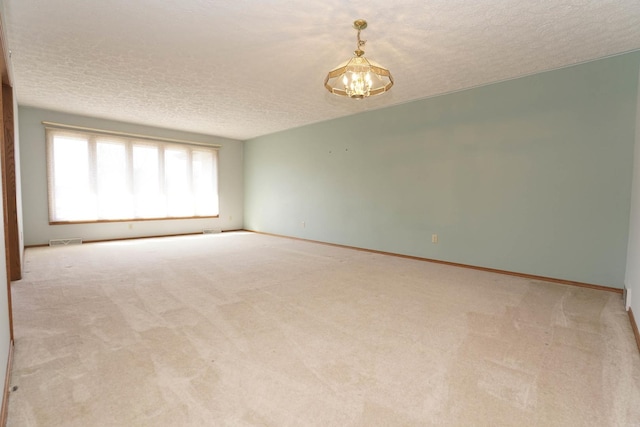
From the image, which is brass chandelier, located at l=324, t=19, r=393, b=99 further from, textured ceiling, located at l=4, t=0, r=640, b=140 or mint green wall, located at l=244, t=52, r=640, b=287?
mint green wall, located at l=244, t=52, r=640, b=287

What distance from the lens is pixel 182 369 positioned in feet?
5.58

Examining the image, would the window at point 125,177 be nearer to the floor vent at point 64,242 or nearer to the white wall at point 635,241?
the floor vent at point 64,242

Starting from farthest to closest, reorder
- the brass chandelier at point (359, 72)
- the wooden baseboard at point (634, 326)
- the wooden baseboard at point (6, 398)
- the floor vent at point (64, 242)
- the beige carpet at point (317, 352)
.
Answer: the floor vent at point (64, 242) → the brass chandelier at point (359, 72) → the wooden baseboard at point (634, 326) → the beige carpet at point (317, 352) → the wooden baseboard at point (6, 398)

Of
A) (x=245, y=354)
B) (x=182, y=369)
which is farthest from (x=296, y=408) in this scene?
(x=182, y=369)

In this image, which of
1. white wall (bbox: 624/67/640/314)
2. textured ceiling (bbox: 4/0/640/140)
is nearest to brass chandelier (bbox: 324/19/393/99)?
textured ceiling (bbox: 4/0/640/140)

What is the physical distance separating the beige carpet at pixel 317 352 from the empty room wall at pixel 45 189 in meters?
2.70

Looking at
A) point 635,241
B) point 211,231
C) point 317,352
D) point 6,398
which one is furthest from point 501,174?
point 211,231

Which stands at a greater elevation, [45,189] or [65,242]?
[45,189]

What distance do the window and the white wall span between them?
765 cm

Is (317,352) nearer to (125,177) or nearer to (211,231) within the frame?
(125,177)

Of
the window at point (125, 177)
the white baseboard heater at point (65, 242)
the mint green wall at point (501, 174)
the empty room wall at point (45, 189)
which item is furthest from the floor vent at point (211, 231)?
the mint green wall at point (501, 174)

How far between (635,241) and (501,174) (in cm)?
154

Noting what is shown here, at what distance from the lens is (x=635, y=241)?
2.57 meters

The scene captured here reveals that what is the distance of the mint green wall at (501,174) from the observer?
317 cm
